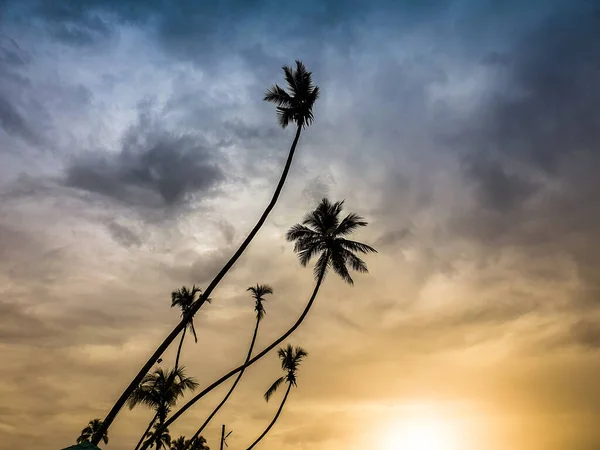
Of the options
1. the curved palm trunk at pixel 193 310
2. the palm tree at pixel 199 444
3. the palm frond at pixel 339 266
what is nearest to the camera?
the curved palm trunk at pixel 193 310

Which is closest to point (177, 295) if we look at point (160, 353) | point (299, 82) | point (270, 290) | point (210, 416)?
point (270, 290)

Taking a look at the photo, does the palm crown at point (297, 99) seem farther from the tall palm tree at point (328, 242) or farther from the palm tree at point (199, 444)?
the palm tree at point (199, 444)

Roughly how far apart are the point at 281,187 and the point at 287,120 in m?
5.23

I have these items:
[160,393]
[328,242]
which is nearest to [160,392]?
[160,393]

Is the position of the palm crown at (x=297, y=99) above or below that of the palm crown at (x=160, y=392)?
above

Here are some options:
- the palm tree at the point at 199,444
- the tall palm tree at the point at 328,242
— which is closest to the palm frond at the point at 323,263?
the tall palm tree at the point at 328,242

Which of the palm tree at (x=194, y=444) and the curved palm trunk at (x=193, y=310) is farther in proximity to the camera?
the palm tree at (x=194, y=444)

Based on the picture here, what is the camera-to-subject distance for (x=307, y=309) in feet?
106

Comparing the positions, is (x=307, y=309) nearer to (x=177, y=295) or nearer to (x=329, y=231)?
(x=329, y=231)

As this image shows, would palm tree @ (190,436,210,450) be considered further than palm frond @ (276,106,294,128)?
Yes

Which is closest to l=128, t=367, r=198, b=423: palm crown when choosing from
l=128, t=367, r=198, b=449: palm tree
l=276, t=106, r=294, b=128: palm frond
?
l=128, t=367, r=198, b=449: palm tree

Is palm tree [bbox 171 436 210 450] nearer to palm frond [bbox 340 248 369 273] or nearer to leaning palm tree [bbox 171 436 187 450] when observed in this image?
leaning palm tree [bbox 171 436 187 450]

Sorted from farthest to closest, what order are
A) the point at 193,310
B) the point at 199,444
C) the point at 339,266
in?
the point at 199,444, the point at 339,266, the point at 193,310

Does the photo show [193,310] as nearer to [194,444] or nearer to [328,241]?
[328,241]
